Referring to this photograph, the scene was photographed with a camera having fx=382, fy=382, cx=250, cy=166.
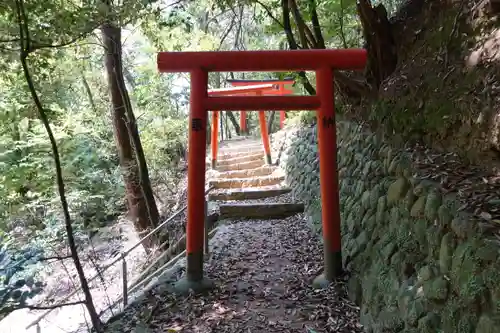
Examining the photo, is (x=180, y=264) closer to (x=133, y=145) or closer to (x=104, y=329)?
(x=104, y=329)

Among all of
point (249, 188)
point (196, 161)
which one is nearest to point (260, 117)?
point (249, 188)

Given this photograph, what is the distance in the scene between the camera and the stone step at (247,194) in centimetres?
714

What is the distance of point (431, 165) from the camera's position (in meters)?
2.84

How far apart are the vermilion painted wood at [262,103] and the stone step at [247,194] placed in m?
3.70

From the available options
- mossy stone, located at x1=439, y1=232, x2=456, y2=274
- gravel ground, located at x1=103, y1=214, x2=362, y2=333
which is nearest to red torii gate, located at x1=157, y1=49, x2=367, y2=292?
gravel ground, located at x1=103, y1=214, x2=362, y2=333

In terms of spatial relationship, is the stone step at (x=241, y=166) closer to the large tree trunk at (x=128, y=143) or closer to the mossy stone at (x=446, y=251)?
the large tree trunk at (x=128, y=143)

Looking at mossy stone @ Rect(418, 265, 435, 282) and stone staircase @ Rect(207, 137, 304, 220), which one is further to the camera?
stone staircase @ Rect(207, 137, 304, 220)

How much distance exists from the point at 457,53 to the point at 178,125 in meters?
9.29

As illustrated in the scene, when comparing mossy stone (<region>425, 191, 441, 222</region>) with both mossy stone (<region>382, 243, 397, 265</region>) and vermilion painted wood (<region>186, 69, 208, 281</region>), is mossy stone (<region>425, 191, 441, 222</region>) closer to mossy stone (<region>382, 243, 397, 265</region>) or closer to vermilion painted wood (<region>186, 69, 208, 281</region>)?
mossy stone (<region>382, 243, 397, 265</region>)

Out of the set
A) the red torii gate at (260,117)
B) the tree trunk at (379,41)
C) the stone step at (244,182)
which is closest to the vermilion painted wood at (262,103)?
the tree trunk at (379,41)

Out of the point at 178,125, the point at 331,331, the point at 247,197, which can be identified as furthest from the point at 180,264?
the point at 178,125

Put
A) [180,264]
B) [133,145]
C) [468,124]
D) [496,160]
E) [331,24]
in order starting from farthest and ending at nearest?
[133,145], [331,24], [180,264], [468,124], [496,160]

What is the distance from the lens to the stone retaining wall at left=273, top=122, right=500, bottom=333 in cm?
182

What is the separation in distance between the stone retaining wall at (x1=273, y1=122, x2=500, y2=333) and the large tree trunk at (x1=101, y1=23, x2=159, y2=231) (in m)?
3.94
